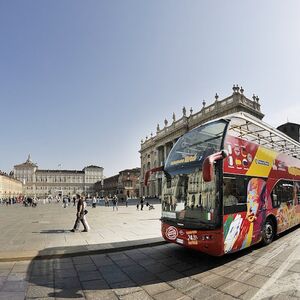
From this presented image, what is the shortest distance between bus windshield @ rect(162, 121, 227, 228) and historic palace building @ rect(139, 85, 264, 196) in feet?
62.7

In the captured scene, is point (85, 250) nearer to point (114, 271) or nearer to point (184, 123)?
point (114, 271)

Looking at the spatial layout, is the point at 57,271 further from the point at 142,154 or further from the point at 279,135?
the point at 142,154

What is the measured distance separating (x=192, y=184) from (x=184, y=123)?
6386 cm

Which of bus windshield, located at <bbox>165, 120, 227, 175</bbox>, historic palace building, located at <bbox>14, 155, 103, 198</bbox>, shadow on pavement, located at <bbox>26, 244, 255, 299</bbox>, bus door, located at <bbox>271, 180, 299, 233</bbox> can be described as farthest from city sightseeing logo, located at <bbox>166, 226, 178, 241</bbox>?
historic palace building, located at <bbox>14, 155, 103, 198</bbox>

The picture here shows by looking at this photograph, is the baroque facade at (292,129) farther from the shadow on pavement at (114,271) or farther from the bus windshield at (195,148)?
the bus windshield at (195,148)

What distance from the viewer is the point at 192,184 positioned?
732 centimetres

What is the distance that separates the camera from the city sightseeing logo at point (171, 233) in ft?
24.6

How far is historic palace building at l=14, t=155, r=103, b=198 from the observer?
160000 millimetres

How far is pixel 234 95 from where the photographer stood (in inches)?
2096

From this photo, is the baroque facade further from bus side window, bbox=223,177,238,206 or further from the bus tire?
bus side window, bbox=223,177,238,206

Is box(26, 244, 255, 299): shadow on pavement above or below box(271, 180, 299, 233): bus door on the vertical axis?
below

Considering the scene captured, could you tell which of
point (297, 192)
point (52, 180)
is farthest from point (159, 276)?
point (52, 180)

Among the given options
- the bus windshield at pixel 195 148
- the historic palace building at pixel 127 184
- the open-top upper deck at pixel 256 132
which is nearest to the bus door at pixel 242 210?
the bus windshield at pixel 195 148

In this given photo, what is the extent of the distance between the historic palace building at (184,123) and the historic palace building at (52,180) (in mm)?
72416
